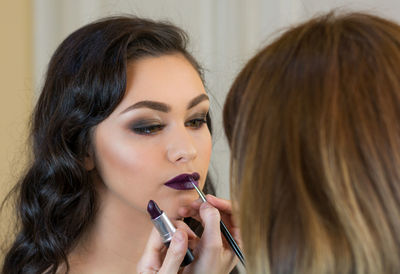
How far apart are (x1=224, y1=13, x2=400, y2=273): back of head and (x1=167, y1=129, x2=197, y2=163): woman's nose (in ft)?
1.28

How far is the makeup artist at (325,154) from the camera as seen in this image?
40cm

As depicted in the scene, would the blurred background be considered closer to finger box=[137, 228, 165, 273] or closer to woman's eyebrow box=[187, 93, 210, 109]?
woman's eyebrow box=[187, 93, 210, 109]

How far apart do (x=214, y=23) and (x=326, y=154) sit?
39.5 inches

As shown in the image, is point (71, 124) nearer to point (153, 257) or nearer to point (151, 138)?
point (151, 138)

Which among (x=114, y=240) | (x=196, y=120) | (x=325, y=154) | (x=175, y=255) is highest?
(x=325, y=154)

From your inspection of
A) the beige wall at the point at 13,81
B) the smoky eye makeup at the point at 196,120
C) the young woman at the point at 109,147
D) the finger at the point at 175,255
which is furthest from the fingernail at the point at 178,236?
the beige wall at the point at 13,81

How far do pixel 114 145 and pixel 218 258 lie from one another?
9.7 inches

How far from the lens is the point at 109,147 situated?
87 cm

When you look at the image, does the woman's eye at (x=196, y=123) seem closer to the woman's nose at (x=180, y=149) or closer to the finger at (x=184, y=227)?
the woman's nose at (x=180, y=149)

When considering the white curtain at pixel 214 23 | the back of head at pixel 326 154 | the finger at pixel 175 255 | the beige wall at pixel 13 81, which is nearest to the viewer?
the back of head at pixel 326 154

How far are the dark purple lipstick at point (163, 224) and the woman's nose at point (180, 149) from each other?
115 mm

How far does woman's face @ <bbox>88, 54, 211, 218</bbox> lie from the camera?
2.78 ft

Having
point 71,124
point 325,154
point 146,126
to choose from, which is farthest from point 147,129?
point 325,154

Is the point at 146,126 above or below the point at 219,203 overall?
above
